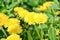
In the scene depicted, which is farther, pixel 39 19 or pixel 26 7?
pixel 26 7

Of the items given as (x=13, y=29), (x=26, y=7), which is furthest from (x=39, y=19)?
(x=26, y=7)

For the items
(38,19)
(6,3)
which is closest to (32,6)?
(6,3)

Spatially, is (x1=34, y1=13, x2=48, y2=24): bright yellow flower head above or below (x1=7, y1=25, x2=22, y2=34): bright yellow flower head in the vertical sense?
above

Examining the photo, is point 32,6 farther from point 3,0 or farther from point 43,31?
point 43,31

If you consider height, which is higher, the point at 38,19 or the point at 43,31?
the point at 38,19

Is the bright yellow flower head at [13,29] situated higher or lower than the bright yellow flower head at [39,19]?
lower

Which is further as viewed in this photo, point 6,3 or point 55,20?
point 6,3

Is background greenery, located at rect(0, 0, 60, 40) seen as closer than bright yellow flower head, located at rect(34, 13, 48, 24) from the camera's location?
No

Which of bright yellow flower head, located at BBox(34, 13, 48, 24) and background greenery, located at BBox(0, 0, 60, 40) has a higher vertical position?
bright yellow flower head, located at BBox(34, 13, 48, 24)

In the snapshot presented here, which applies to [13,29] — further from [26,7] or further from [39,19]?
[26,7]

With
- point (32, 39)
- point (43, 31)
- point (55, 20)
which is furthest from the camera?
point (55, 20)

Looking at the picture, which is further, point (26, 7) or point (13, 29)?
point (26, 7)
